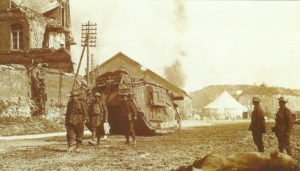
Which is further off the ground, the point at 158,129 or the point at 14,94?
the point at 14,94

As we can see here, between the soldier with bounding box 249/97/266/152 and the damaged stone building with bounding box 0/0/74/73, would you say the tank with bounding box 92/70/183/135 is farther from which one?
the damaged stone building with bounding box 0/0/74/73

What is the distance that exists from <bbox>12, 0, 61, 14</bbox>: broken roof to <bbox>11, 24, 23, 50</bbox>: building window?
114 inches

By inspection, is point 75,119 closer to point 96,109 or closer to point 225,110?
point 96,109

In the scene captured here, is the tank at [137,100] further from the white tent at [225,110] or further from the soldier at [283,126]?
the white tent at [225,110]

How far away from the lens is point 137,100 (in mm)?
18062

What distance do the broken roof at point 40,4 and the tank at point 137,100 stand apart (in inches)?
890

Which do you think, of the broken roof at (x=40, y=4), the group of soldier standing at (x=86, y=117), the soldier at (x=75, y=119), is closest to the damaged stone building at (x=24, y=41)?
the broken roof at (x=40, y=4)

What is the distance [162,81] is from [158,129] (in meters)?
33.7

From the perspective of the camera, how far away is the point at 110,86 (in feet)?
60.5

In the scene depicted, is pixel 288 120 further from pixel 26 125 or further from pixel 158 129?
pixel 26 125

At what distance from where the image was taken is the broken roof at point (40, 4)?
126 ft

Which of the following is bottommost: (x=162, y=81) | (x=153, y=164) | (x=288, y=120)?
(x=153, y=164)

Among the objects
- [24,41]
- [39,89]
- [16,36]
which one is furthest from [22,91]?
[16,36]

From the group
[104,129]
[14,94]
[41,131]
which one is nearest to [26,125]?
[41,131]
